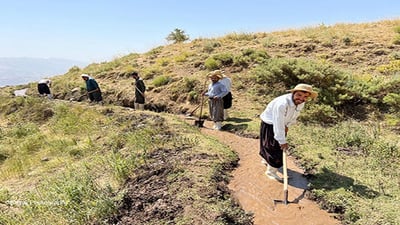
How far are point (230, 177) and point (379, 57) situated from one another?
10.3m

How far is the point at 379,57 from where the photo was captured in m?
13.3

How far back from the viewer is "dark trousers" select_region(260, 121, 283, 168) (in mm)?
5516

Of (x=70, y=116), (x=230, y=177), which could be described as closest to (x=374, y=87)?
(x=230, y=177)

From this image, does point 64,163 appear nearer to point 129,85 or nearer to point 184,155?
point 184,155

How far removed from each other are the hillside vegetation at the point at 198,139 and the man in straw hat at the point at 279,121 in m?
0.75

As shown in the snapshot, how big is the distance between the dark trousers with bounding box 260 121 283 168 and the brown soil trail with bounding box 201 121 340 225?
0.34m

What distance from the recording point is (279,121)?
5117 mm

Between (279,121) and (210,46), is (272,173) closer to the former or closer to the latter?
(279,121)

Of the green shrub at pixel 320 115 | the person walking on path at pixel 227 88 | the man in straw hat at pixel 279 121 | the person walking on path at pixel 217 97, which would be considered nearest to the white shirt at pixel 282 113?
the man in straw hat at pixel 279 121

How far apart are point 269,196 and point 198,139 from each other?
2822mm

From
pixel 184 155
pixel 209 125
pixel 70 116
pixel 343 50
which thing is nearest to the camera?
pixel 184 155

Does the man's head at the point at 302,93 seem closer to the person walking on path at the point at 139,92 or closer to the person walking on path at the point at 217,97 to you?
the person walking on path at the point at 217,97

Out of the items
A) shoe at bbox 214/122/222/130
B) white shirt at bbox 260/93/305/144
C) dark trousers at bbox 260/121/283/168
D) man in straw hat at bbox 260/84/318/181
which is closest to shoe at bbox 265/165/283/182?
man in straw hat at bbox 260/84/318/181

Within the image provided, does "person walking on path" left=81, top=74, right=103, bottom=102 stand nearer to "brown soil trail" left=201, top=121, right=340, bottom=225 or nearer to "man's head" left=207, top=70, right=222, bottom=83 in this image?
"man's head" left=207, top=70, right=222, bottom=83
